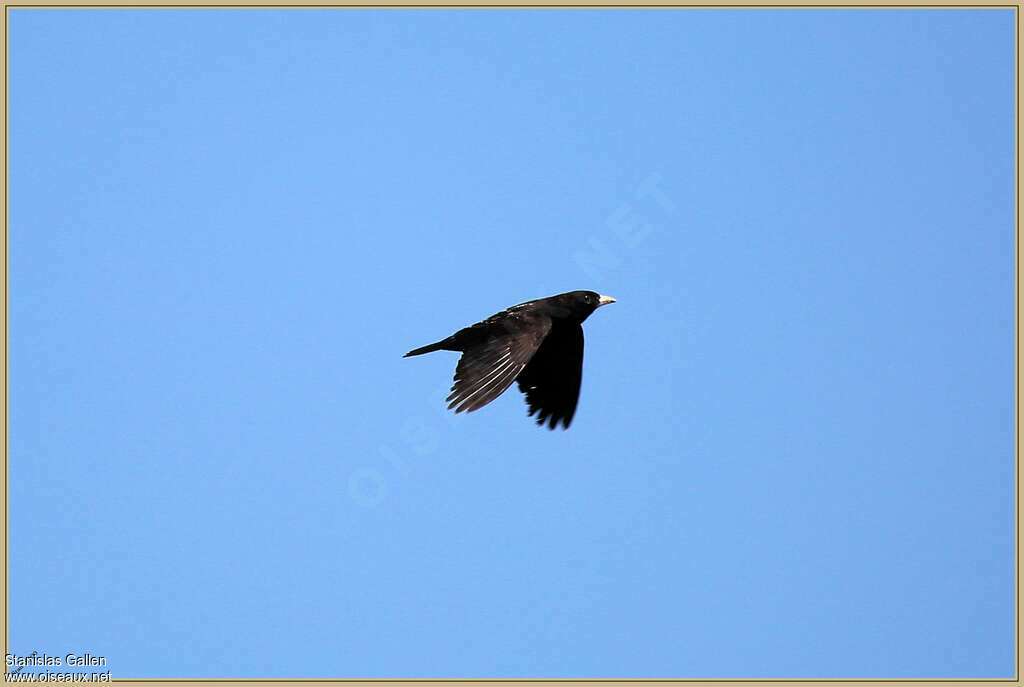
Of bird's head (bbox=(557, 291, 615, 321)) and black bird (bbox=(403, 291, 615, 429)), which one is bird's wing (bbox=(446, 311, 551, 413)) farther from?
bird's head (bbox=(557, 291, 615, 321))

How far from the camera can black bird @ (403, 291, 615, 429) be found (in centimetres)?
1983

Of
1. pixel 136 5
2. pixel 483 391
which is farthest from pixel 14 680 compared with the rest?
pixel 136 5

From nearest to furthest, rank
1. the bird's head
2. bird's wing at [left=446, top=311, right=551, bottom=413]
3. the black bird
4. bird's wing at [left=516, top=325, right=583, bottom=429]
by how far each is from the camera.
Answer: bird's wing at [left=446, top=311, right=551, bottom=413]
the black bird
the bird's head
bird's wing at [left=516, top=325, right=583, bottom=429]

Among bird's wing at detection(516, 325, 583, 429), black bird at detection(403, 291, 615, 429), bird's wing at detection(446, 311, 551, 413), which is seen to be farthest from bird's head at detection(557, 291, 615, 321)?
bird's wing at detection(446, 311, 551, 413)

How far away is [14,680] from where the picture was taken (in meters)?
19.4

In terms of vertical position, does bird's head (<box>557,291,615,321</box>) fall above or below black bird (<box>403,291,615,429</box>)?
above

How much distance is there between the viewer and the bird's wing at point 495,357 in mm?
19594

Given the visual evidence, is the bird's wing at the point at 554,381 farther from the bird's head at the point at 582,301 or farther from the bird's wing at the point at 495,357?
the bird's wing at the point at 495,357

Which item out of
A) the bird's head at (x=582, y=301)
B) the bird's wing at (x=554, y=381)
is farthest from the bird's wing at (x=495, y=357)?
the bird's wing at (x=554, y=381)

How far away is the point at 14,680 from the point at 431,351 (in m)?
6.10

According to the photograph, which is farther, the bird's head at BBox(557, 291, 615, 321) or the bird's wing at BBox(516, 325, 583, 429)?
the bird's wing at BBox(516, 325, 583, 429)

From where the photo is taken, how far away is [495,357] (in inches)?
797

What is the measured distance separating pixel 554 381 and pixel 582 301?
1.18 meters

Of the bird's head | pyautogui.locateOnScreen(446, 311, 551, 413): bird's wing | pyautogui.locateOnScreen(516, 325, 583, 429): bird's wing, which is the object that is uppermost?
the bird's head
